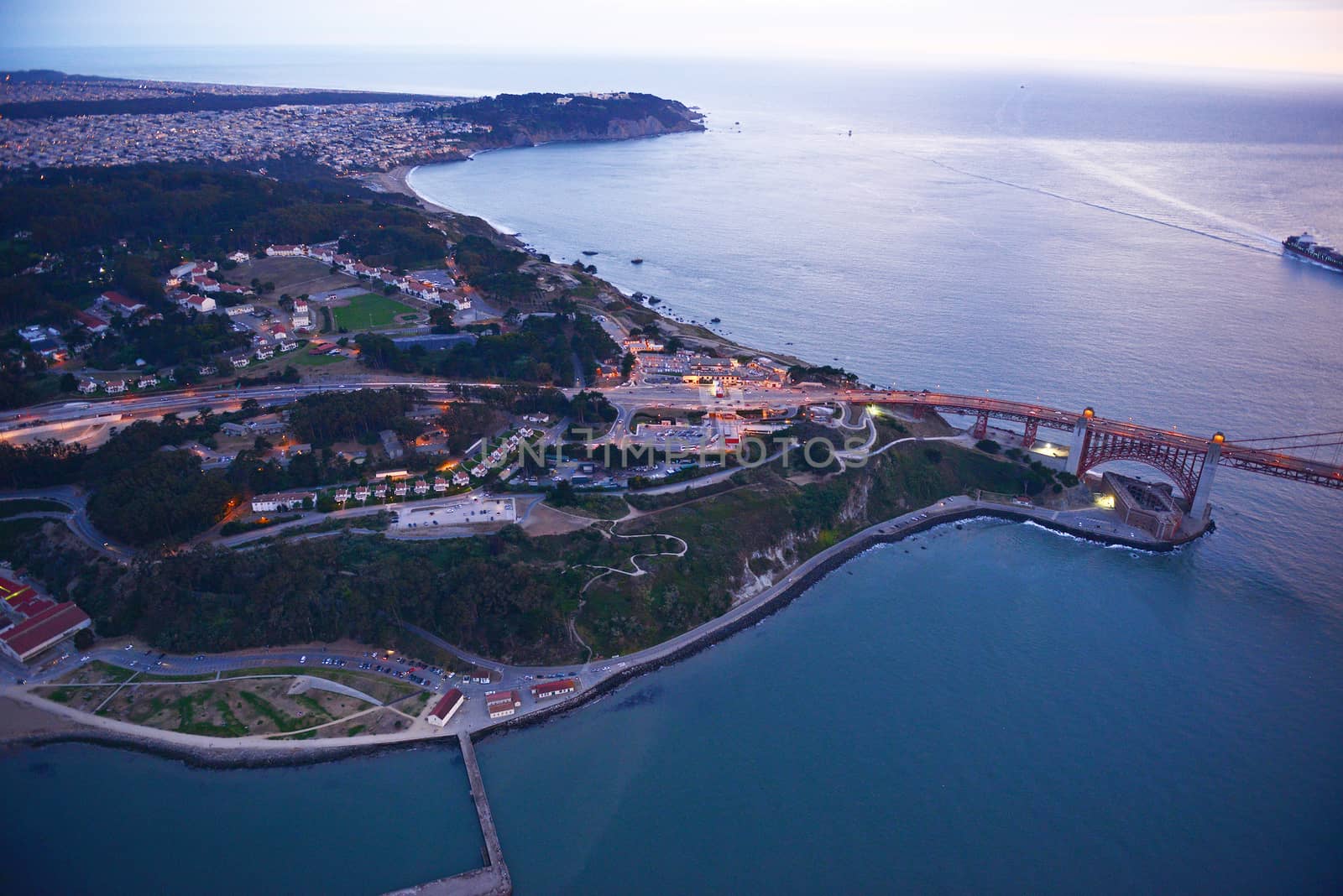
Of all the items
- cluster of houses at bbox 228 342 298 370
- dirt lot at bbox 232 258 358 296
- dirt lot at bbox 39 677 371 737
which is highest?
dirt lot at bbox 232 258 358 296

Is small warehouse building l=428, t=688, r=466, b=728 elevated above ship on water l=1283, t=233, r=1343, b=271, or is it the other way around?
ship on water l=1283, t=233, r=1343, b=271

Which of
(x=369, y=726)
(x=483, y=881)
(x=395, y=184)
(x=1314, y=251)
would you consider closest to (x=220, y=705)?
(x=369, y=726)

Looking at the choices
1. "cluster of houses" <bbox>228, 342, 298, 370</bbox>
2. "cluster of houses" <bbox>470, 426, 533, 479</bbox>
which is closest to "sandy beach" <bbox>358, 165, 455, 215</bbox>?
"cluster of houses" <bbox>228, 342, 298, 370</bbox>

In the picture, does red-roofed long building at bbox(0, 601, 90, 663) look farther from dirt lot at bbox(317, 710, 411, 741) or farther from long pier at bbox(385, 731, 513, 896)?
long pier at bbox(385, 731, 513, 896)

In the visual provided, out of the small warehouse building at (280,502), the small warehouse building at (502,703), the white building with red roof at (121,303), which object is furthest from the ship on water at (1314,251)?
the white building with red roof at (121,303)

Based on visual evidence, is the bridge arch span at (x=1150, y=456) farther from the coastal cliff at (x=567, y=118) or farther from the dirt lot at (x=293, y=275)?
the coastal cliff at (x=567, y=118)

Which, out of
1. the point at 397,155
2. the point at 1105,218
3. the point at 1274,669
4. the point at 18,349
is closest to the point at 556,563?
the point at 1274,669

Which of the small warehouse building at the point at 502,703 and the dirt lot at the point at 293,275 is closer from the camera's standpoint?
the small warehouse building at the point at 502,703
